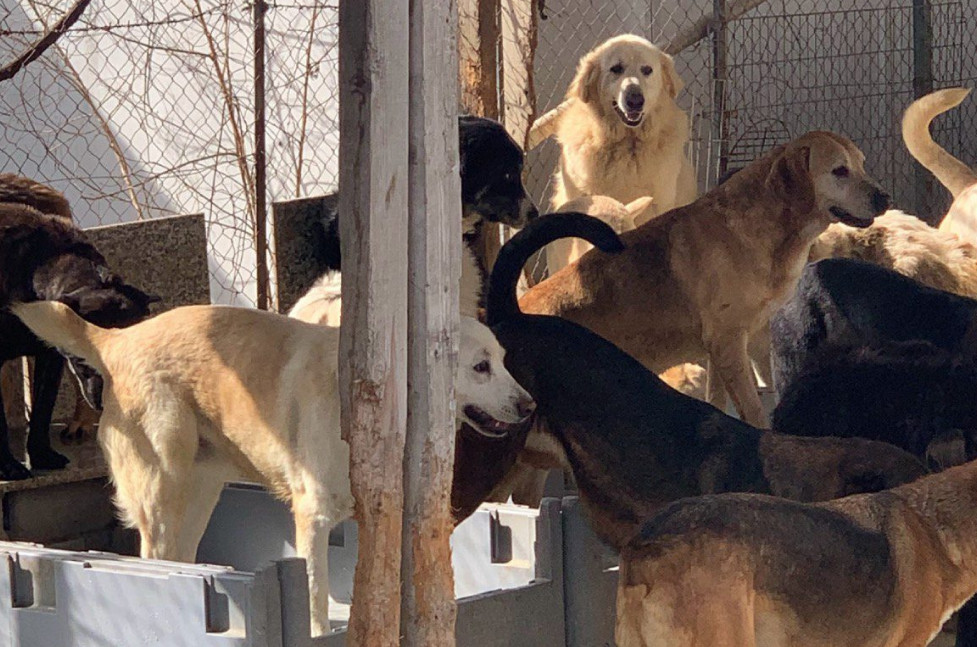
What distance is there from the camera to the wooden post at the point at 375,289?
3297mm

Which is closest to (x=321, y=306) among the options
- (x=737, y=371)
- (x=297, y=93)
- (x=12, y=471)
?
(x=12, y=471)

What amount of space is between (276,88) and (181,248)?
2.82 metres

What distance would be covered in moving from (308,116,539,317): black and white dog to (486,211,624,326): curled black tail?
35.2 inches

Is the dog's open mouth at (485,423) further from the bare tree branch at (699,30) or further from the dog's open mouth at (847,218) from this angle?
the bare tree branch at (699,30)

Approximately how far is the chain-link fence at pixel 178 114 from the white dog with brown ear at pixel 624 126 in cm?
185

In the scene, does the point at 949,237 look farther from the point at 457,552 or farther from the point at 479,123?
the point at 457,552

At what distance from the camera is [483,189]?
20.7 ft

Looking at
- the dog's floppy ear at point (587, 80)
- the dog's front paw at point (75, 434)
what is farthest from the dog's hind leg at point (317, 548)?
the dog's floppy ear at point (587, 80)

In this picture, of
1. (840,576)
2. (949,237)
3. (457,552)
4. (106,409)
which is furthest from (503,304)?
(949,237)

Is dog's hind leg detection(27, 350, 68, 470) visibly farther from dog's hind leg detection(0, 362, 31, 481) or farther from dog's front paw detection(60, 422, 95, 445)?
dog's front paw detection(60, 422, 95, 445)

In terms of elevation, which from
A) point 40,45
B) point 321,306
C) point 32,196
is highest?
point 40,45

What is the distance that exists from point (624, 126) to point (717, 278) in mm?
2305

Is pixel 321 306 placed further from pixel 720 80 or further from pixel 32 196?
pixel 720 80

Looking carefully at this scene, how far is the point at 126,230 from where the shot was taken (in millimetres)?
6730
